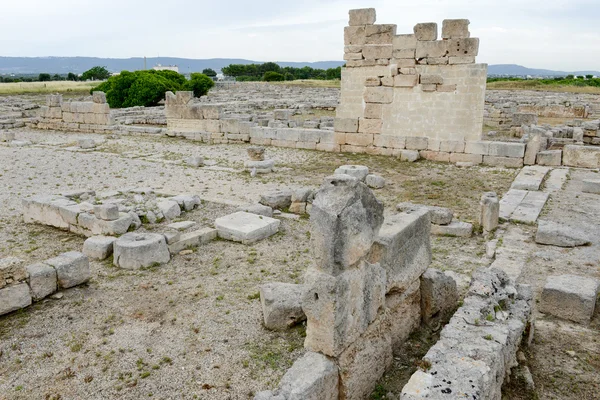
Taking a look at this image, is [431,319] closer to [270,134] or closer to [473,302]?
[473,302]

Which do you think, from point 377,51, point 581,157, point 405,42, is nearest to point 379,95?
point 377,51

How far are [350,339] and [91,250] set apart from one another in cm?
503

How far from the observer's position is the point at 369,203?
4176mm

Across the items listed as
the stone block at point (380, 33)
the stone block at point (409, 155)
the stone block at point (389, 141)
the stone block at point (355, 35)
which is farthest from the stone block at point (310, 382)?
the stone block at point (355, 35)

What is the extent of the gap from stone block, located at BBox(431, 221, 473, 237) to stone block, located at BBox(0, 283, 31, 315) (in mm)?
6366

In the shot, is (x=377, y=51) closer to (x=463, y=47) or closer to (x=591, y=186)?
(x=463, y=47)

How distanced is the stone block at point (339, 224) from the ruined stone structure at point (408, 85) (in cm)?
1231

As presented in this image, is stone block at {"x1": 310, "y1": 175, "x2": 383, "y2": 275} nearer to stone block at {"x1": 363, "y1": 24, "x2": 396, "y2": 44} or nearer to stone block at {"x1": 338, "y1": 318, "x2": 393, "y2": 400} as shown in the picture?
stone block at {"x1": 338, "y1": 318, "x2": 393, "y2": 400}

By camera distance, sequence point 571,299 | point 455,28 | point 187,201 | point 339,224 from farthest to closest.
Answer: point 455,28, point 187,201, point 571,299, point 339,224

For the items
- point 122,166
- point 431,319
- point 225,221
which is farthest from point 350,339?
point 122,166

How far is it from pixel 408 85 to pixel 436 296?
11.6 metres

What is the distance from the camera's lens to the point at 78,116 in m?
23.1

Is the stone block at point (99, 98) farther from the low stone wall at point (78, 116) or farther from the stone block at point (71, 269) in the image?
the stone block at point (71, 269)

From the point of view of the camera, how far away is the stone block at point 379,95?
16.2m
